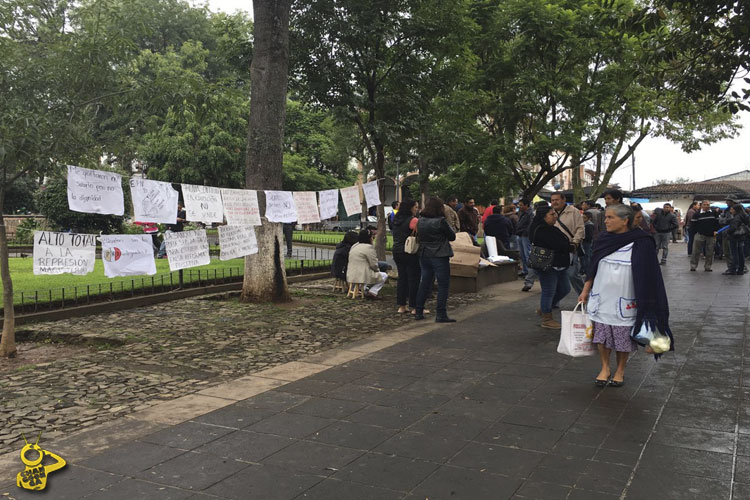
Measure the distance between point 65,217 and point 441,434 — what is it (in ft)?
58.6

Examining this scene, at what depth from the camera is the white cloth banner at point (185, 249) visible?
7.73m

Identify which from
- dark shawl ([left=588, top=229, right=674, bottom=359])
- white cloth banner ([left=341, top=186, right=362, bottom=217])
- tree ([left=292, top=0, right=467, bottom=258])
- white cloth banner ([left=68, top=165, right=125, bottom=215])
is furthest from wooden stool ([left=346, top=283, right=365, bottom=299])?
dark shawl ([left=588, top=229, right=674, bottom=359])

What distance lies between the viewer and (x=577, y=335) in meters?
5.44

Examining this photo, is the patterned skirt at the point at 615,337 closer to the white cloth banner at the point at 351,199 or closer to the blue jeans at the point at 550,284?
the blue jeans at the point at 550,284

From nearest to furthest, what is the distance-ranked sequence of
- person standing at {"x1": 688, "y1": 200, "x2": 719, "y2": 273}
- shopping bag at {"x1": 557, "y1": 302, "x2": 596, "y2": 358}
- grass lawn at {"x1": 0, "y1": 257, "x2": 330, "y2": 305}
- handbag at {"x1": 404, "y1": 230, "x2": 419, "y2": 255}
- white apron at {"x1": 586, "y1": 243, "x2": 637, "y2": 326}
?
white apron at {"x1": 586, "y1": 243, "x2": 637, "y2": 326}, shopping bag at {"x1": 557, "y1": 302, "x2": 596, "y2": 358}, handbag at {"x1": 404, "y1": 230, "x2": 419, "y2": 255}, grass lawn at {"x1": 0, "y1": 257, "x2": 330, "y2": 305}, person standing at {"x1": 688, "y1": 200, "x2": 719, "y2": 273}

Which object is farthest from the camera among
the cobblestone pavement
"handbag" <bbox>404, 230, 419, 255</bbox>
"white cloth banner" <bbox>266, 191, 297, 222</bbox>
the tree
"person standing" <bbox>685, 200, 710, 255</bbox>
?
"person standing" <bbox>685, 200, 710, 255</bbox>

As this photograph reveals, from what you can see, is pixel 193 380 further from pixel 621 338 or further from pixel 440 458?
pixel 621 338

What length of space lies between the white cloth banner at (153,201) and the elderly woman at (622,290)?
4.66 m

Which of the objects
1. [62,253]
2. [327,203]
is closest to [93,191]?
[62,253]

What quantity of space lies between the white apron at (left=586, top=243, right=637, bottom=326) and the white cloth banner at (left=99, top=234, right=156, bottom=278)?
4785mm

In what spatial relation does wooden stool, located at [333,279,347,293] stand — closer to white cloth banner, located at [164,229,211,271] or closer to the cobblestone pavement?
the cobblestone pavement

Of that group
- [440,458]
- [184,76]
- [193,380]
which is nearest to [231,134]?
[184,76]

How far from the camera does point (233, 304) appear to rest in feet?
34.1

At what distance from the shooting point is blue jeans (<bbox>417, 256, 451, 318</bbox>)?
8.49 metres
